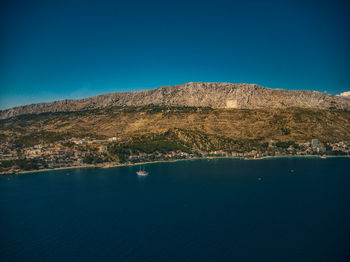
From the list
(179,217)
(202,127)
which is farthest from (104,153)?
(179,217)

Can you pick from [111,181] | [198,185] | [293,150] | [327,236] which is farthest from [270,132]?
[327,236]

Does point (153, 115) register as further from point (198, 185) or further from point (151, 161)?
point (198, 185)

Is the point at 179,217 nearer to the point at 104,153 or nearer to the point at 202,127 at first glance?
the point at 104,153

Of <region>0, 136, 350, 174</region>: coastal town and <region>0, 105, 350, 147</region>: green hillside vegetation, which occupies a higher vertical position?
<region>0, 105, 350, 147</region>: green hillside vegetation

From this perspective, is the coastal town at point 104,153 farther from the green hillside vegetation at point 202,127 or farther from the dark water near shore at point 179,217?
the dark water near shore at point 179,217

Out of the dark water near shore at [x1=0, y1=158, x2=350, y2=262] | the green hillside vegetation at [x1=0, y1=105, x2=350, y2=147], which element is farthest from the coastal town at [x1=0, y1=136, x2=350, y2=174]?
the dark water near shore at [x1=0, y1=158, x2=350, y2=262]

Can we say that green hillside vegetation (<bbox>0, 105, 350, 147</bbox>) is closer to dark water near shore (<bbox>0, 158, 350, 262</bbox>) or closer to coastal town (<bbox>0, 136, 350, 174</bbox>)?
coastal town (<bbox>0, 136, 350, 174</bbox>)

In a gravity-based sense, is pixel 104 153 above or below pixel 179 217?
above
